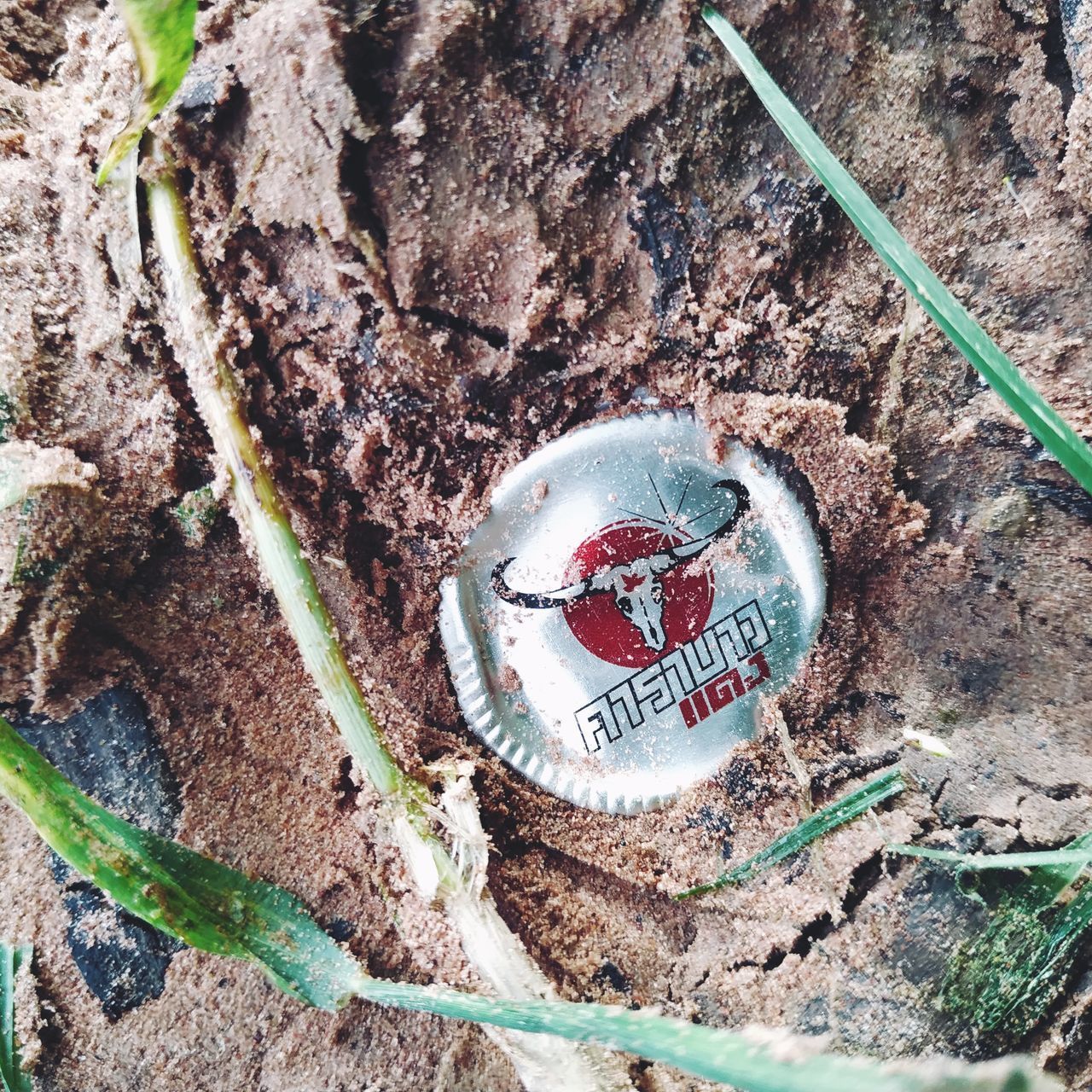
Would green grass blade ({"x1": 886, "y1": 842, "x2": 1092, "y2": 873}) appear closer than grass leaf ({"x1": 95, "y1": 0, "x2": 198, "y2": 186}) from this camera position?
No

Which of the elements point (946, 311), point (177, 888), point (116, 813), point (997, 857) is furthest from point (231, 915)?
point (946, 311)

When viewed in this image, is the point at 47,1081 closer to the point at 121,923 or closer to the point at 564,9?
the point at 121,923

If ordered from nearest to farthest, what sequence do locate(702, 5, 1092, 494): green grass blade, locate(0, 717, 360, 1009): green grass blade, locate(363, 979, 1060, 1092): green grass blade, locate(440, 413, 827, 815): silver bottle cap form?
locate(363, 979, 1060, 1092): green grass blade → locate(702, 5, 1092, 494): green grass blade → locate(0, 717, 360, 1009): green grass blade → locate(440, 413, 827, 815): silver bottle cap

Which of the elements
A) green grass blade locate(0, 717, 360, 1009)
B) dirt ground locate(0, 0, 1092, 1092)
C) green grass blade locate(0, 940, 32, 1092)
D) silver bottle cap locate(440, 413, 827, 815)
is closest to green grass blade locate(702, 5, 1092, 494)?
dirt ground locate(0, 0, 1092, 1092)

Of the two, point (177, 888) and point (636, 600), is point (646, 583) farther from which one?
point (177, 888)

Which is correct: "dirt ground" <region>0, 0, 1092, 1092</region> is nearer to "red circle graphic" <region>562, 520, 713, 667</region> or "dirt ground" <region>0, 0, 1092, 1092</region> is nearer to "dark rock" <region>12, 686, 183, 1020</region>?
"dark rock" <region>12, 686, 183, 1020</region>

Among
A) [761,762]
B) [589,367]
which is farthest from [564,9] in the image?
[761,762]

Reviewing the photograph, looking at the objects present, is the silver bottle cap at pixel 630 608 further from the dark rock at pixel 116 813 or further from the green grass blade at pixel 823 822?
the dark rock at pixel 116 813

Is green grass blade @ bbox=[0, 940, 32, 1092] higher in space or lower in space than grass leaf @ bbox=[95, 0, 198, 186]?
lower
